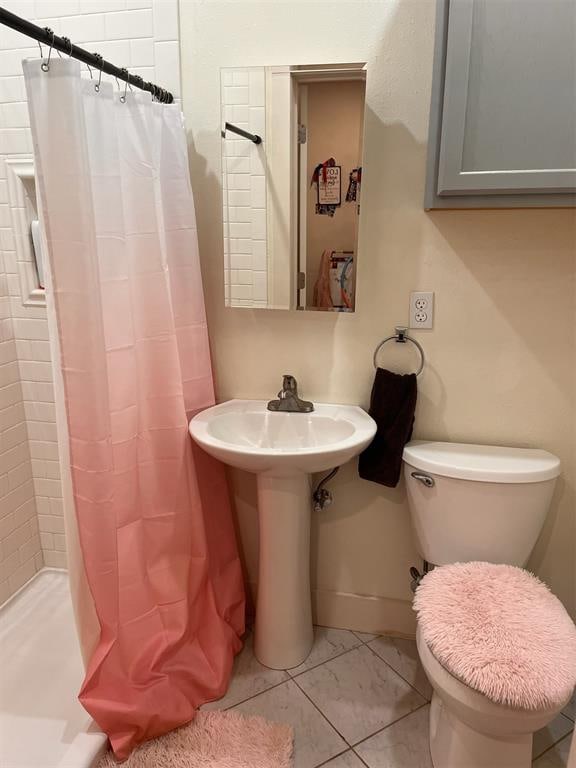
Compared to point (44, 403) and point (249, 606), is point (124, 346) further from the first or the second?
point (249, 606)

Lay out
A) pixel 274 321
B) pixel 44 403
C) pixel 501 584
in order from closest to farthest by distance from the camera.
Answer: pixel 501 584, pixel 274 321, pixel 44 403

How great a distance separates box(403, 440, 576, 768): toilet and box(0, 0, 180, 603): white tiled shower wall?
1.38m

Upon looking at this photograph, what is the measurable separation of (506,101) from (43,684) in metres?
2.11

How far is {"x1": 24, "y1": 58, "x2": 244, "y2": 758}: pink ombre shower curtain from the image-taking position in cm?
114

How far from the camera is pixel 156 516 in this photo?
1476 millimetres

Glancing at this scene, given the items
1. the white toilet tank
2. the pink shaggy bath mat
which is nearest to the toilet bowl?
the white toilet tank

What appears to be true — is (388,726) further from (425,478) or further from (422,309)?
(422,309)

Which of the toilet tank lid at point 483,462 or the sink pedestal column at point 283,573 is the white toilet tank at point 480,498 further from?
the sink pedestal column at point 283,573

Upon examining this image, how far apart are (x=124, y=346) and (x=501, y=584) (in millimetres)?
1173

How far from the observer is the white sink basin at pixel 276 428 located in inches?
54.8

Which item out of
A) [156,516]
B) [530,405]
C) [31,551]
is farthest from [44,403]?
[530,405]

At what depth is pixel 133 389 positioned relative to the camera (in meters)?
1.37

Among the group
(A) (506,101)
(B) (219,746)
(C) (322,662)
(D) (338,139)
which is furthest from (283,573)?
(A) (506,101)

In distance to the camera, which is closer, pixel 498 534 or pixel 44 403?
pixel 498 534
